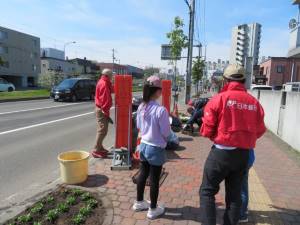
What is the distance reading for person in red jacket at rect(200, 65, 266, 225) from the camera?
2.81 meters

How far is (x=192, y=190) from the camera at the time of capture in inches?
182

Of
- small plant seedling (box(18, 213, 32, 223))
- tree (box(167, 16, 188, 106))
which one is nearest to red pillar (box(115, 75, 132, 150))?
small plant seedling (box(18, 213, 32, 223))

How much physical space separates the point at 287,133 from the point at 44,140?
23.1 feet

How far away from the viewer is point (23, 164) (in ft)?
20.1

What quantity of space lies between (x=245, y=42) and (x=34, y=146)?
6.22 metres

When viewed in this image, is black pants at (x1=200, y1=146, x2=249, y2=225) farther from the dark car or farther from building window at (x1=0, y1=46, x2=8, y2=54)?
building window at (x1=0, y1=46, x2=8, y2=54)

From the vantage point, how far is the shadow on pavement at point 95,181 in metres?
4.71

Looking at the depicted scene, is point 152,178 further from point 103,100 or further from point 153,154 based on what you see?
point 103,100

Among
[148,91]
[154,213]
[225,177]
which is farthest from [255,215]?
[148,91]

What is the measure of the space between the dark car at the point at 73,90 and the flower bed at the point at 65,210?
1884 centimetres

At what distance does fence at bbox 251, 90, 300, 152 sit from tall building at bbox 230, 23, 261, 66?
1689 millimetres

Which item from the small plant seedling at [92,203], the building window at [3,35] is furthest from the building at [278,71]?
the small plant seedling at [92,203]

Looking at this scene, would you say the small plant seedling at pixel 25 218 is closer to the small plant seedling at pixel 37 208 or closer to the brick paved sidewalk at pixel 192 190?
the small plant seedling at pixel 37 208

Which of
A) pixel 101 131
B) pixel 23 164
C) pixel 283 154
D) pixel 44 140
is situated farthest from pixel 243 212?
pixel 44 140
